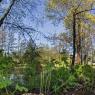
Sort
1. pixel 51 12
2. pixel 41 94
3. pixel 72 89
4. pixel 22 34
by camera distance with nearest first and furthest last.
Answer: pixel 41 94 < pixel 72 89 < pixel 22 34 < pixel 51 12

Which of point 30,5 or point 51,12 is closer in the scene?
point 30,5

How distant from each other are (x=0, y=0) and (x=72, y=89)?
8601 mm

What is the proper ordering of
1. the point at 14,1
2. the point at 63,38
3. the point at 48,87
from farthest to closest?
the point at 63,38 → the point at 14,1 → the point at 48,87

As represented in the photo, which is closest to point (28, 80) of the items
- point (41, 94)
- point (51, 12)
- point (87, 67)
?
point (41, 94)

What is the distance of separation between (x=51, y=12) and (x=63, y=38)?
4.99 metres

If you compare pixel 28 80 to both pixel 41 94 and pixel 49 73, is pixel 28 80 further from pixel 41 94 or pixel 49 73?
pixel 41 94

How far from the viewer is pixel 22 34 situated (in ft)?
49.1

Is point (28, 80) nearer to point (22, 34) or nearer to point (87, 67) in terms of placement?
point (87, 67)

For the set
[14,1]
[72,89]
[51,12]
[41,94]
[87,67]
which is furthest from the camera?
[51,12]

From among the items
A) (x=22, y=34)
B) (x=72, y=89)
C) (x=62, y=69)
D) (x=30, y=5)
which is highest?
(x=30, y=5)

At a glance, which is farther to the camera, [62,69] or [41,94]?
[62,69]

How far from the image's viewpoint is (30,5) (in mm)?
15055

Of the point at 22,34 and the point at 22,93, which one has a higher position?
the point at 22,34

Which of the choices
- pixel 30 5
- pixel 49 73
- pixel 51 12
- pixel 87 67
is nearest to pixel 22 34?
pixel 30 5
